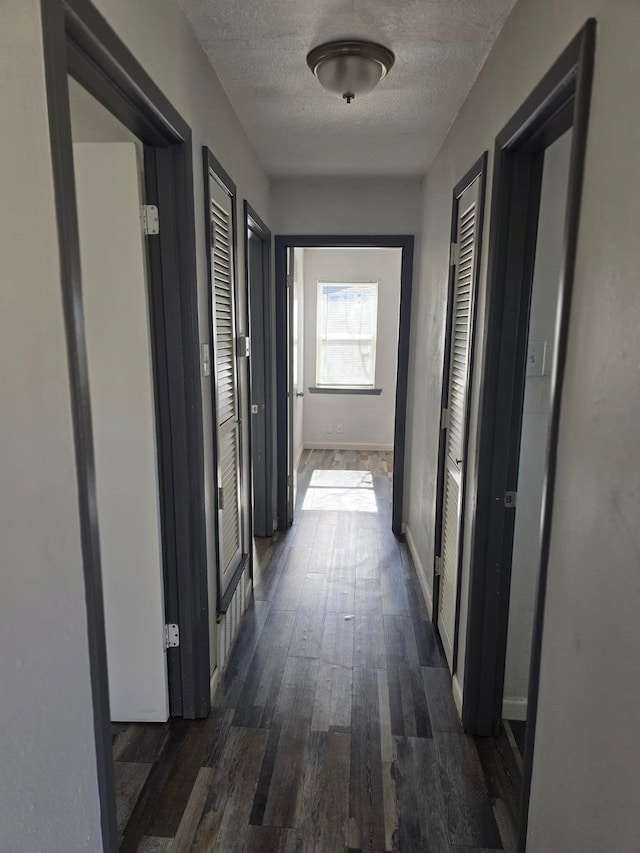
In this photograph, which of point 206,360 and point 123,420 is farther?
point 206,360

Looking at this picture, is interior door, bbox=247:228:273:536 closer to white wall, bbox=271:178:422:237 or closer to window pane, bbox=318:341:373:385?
white wall, bbox=271:178:422:237

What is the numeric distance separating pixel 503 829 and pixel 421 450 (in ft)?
6.81

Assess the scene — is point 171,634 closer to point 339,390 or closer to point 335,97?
point 335,97

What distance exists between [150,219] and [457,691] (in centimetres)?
217

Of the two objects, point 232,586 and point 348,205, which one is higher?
point 348,205

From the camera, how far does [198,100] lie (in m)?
1.89

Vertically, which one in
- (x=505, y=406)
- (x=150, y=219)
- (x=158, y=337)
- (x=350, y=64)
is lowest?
(x=505, y=406)

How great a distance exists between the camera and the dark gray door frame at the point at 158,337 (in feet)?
3.30

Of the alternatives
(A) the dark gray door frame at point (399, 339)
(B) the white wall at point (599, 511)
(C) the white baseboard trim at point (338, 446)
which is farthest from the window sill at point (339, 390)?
(B) the white wall at point (599, 511)

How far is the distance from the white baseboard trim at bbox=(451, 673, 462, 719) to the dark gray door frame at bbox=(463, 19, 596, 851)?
98 millimetres

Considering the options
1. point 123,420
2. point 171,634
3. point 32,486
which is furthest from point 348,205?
point 32,486

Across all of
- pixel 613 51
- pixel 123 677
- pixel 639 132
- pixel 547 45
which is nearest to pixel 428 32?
pixel 547 45

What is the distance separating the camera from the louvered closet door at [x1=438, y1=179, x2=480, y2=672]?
2.19 metres

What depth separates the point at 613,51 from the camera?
98cm
